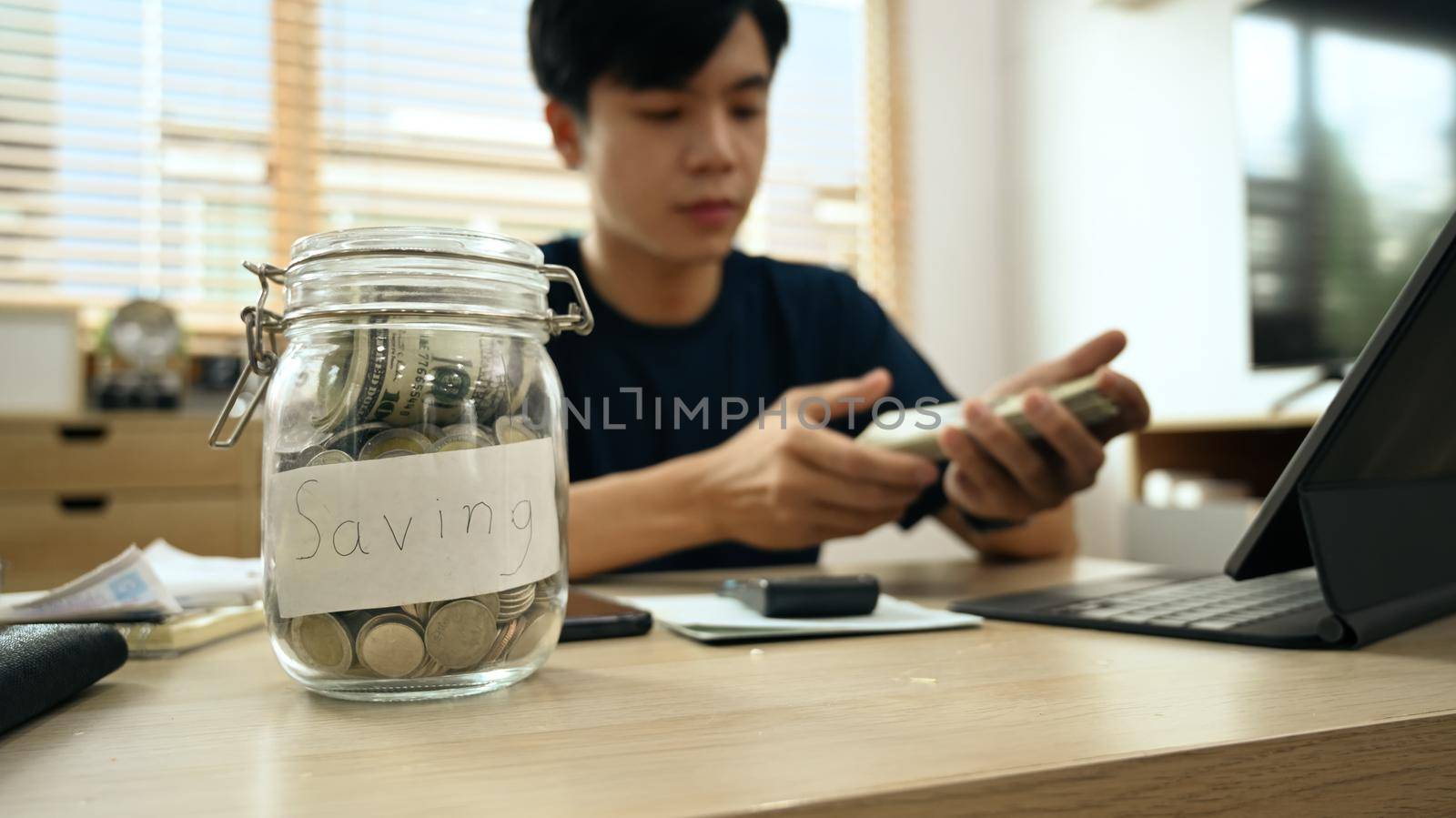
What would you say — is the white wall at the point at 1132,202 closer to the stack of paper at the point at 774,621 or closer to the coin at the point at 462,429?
the stack of paper at the point at 774,621

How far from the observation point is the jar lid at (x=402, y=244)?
381 mm

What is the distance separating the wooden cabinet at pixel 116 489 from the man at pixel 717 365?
111cm

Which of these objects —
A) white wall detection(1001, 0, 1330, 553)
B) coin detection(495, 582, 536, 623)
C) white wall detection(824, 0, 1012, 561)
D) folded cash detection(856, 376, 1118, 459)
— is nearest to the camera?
→ coin detection(495, 582, 536, 623)

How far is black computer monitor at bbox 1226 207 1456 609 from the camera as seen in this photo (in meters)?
0.42

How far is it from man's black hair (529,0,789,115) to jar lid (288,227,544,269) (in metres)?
0.84

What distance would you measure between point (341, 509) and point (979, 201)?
3.20m

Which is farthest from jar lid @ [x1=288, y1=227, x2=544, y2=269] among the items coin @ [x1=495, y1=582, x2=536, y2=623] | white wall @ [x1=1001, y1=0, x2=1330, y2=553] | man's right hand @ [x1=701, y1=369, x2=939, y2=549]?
white wall @ [x1=1001, y1=0, x2=1330, y2=553]

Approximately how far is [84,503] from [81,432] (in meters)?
0.15

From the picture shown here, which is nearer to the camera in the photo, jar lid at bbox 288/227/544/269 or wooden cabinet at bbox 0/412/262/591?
jar lid at bbox 288/227/544/269

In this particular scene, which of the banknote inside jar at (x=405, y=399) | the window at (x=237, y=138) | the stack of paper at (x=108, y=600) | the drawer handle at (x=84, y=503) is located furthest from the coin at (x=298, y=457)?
the window at (x=237, y=138)

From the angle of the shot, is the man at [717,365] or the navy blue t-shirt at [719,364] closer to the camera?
the man at [717,365]

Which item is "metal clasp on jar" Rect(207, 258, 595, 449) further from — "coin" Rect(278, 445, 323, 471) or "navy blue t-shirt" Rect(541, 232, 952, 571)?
"navy blue t-shirt" Rect(541, 232, 952, 571)

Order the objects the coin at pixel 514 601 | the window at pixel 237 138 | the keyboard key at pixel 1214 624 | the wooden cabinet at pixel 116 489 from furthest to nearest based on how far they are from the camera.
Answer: the window at pixel 237 138 < the wooden cabinet at pixel 116 489 < the keyboard key at pixel 1214 624 < the coin at pixel 514 601

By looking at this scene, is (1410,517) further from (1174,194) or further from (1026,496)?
(1174,194)
